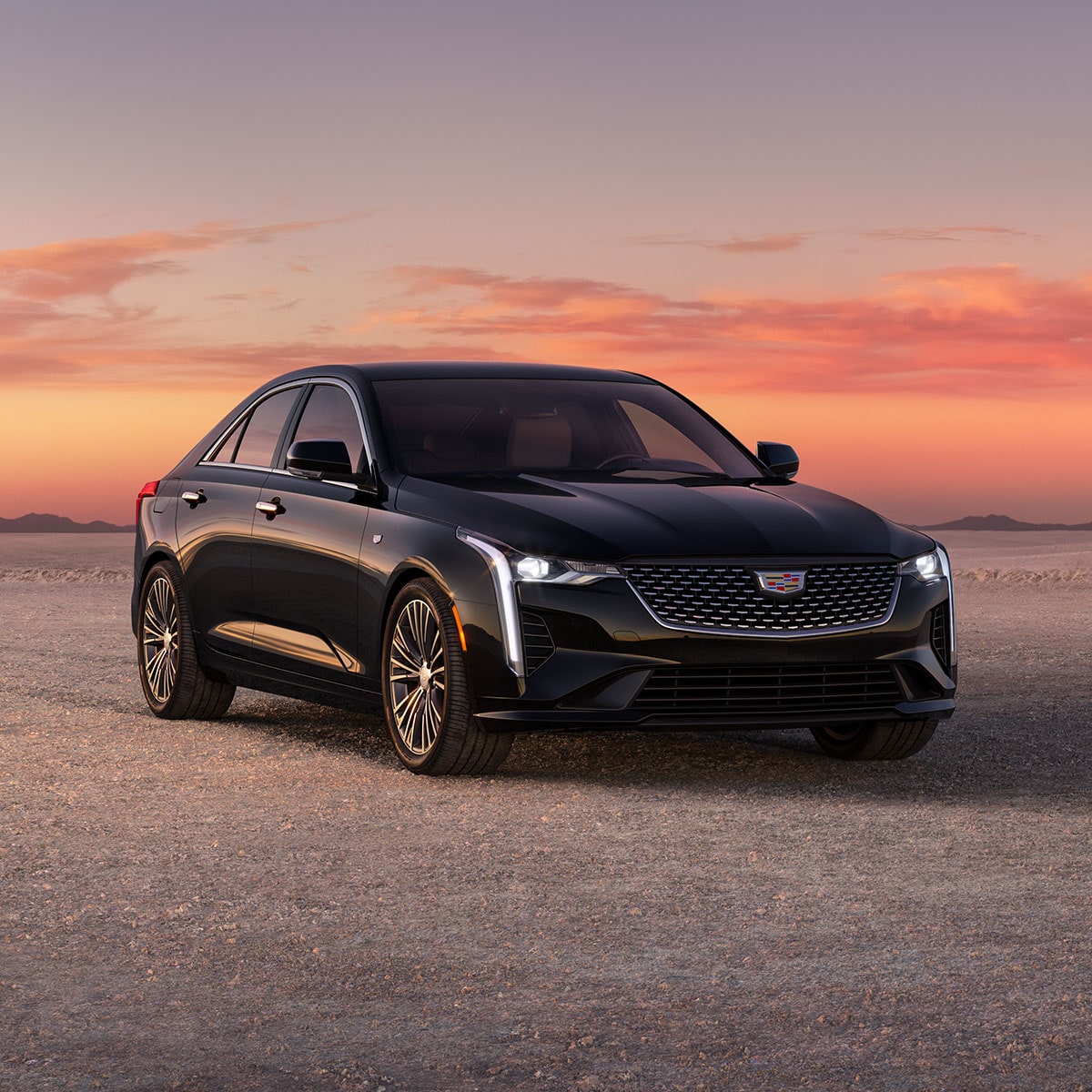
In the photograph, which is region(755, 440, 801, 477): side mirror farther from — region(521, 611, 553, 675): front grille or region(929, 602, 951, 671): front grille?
region(521, 611, 553, 675): front grille

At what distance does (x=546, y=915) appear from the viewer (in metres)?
5.72

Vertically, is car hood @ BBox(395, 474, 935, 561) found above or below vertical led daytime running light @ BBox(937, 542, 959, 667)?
above

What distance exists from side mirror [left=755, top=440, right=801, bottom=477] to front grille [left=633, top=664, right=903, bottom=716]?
173 centimetres

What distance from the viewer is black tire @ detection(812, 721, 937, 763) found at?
29.1 ft

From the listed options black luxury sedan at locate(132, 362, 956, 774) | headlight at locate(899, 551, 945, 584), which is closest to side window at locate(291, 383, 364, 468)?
black luxury sedan at locate(132, 362, 956, 774)

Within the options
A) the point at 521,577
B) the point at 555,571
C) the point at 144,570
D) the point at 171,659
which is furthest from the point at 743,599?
the point at 144,570

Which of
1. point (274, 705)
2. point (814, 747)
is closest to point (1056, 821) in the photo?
point (814, 747)

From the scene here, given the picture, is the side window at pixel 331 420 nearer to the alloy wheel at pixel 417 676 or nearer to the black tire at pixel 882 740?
the alloy wheel at pixel 417 676

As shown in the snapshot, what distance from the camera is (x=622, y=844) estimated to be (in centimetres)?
681

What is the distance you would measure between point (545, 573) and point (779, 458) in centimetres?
237

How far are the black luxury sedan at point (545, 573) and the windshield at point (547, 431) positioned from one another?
1 centimetres

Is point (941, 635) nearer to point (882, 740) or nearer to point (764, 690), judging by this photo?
point (882, 740)

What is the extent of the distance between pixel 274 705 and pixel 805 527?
4401mm

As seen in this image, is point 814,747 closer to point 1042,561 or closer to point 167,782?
point 167,782
